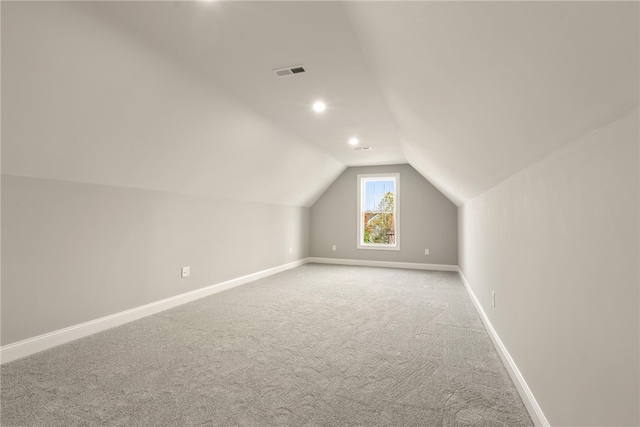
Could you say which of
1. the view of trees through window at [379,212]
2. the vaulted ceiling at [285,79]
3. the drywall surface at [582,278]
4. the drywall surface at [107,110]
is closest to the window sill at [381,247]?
the view of trees through window at [379,212]

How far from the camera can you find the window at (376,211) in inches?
273

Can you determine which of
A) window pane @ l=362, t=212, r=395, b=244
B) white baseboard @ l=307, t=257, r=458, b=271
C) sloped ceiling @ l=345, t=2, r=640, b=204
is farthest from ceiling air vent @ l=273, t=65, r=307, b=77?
white baseboard @ l=307, t=257, r=458, b=271

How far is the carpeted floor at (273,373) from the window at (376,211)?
11.5 ft

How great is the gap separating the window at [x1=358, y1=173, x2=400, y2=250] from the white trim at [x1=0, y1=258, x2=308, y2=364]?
3556 millimetres

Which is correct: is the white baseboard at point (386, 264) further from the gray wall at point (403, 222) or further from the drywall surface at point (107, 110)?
the drywall surface at point (107, 110)

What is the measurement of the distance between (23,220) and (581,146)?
3.38 meters

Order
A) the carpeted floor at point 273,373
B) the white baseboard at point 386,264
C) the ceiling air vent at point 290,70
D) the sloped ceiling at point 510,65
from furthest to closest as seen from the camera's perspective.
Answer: the white baseboard at point 386,264 < the ceiling air vent at point 290,70 < the carpeted floor at point 273,373 < the sloped ceiling at point 510,65

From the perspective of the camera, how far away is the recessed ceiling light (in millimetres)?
3164

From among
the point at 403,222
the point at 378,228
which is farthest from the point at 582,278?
the point at 378,228

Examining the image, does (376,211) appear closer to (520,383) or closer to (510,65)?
(520,383)

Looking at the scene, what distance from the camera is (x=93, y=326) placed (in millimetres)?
2738

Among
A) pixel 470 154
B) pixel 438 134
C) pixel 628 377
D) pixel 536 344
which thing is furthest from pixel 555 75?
pixel 438 134

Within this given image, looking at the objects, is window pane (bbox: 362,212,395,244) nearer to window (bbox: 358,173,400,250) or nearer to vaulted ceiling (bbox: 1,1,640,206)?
window (bbox: 358,173,400,250)

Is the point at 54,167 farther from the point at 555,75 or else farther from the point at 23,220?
the point at 555,75
